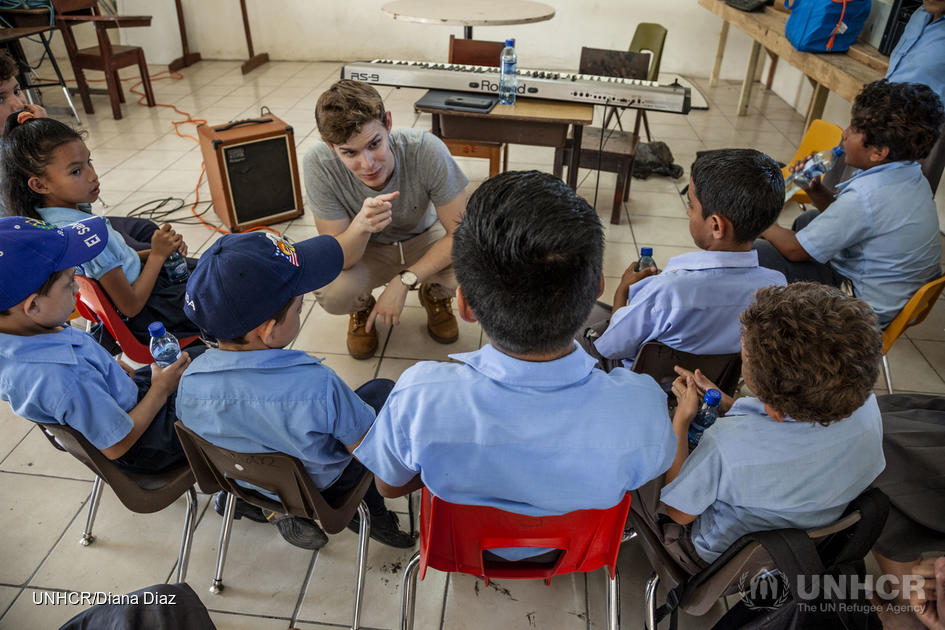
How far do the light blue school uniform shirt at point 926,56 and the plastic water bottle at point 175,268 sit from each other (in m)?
3.13

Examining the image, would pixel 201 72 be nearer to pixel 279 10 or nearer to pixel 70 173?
pixel 279 10

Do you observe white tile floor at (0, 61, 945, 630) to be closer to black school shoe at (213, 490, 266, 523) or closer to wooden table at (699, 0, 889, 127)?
black school shoe at (213, 490, 266, 523)

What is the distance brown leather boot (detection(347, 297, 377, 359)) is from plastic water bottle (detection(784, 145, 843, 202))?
1.79 metres

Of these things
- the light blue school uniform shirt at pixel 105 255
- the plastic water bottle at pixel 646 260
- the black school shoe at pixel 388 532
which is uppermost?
the light blue school uniform shirt at pixel 105 255

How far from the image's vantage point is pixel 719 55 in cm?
588

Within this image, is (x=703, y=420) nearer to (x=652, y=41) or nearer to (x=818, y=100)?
(x=818, y=100)


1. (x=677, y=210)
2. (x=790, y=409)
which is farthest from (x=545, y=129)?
(x=790, y=409)

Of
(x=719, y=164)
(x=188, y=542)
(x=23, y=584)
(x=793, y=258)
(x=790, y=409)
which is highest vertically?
(x=719, y=164)

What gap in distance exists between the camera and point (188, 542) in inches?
60.4

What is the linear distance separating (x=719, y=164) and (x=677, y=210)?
2.12m

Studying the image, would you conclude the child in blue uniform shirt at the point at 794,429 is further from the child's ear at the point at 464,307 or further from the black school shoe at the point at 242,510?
the black school shoe at the point at 242,510

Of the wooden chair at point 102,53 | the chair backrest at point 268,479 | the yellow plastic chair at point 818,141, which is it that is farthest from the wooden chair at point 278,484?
the wooden chair at point 102,53

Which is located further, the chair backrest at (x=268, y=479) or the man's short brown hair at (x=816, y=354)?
the chair backrest at (x=268, y=479)

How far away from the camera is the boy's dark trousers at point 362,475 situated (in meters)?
1.40
